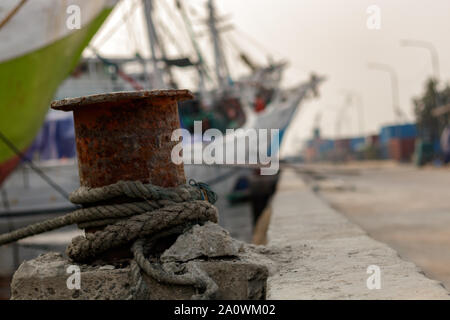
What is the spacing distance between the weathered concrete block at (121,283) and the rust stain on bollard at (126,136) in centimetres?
41

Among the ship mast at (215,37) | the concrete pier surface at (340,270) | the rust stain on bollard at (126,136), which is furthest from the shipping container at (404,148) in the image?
the rust stain on bollard at (126,136)

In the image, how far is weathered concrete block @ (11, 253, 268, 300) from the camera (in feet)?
6.85

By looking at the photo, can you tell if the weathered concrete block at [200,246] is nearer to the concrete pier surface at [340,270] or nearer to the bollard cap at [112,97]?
the concrete pier surface at [340,270]

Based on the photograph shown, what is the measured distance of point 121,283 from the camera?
83.7 inches

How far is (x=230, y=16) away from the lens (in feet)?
115

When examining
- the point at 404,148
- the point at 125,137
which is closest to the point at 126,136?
the point at 125,137

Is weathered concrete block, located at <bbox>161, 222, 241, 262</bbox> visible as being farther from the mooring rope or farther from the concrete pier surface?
the concrete pier surface

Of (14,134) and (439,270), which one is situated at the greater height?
(14,134)

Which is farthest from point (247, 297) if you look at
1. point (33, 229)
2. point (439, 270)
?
point (439, 270)

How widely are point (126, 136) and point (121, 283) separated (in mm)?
610

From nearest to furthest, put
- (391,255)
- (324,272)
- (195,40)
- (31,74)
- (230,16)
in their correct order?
(324,272) → (391,255) → (31,74) → (195,40) → (230,16)

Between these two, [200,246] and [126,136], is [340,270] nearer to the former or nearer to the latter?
[200,246]
